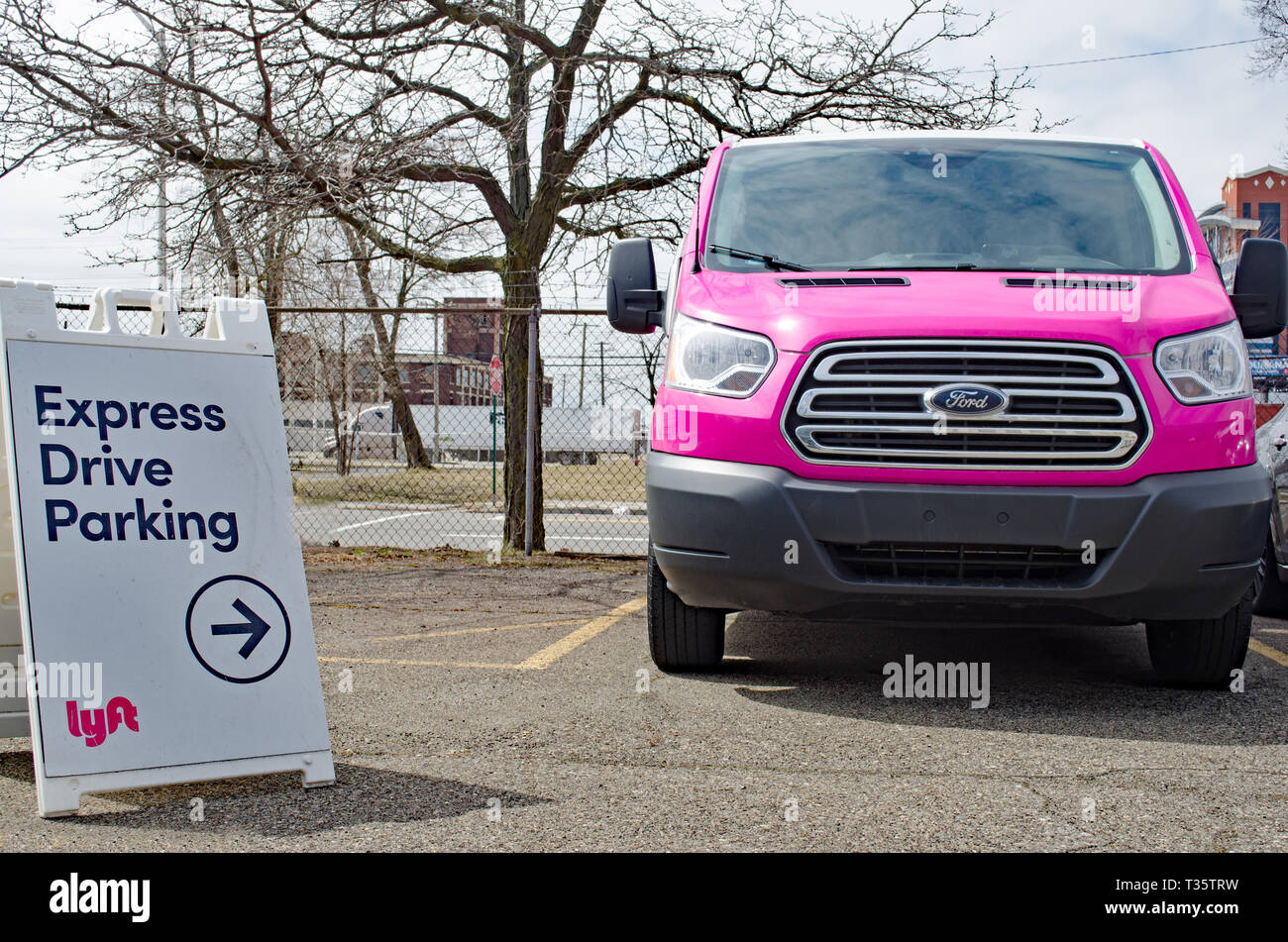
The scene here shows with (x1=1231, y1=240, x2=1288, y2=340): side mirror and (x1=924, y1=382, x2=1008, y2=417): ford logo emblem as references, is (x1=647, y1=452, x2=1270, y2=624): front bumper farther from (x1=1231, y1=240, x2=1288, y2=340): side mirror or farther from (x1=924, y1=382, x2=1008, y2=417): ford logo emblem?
(x1=1231, y1=240, x2=1288, y2=340): side mirror

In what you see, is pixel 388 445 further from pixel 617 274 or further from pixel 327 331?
pixel 617 274

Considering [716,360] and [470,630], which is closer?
[716,360]

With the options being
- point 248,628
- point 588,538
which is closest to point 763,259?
point 248,628

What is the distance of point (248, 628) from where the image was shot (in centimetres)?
320

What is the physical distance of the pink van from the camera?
12.6ft

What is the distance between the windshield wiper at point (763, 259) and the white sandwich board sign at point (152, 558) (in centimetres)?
207

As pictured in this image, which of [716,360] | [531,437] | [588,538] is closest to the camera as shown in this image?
[716,360]

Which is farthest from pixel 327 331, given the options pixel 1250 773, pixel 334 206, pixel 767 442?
pixel 1250 773

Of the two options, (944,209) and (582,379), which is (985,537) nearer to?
(944,209)

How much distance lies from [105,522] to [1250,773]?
3419mm

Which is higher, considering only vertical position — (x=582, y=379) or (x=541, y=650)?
(x=582, y=379)

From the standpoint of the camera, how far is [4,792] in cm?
315

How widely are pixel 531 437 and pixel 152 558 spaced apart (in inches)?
256

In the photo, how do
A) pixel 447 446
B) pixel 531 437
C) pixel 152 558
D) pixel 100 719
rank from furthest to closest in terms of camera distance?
pixel 447 446 → pixel 531 437 → pixel 152 558 → pixel 100 719
